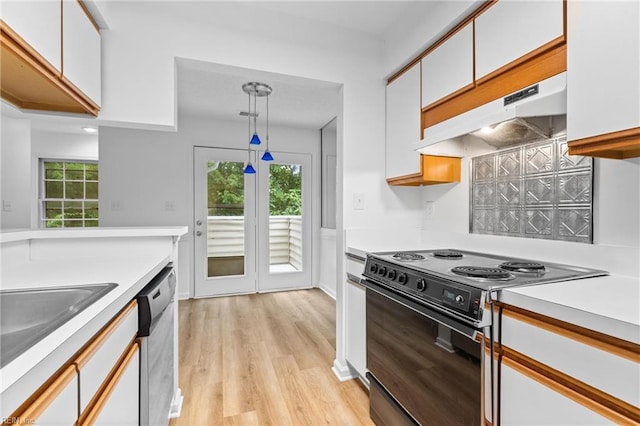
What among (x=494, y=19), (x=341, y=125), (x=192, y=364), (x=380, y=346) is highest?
(x=494, y=19)

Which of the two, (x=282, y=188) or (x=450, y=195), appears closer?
(x=450, y=195)

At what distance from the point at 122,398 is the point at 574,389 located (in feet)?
4.12

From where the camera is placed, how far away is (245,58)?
1.91 meters

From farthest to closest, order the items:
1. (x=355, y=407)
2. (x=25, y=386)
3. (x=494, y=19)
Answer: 1. (x=355, y=407)
2. (x=494, y=19)
3. (x=25, y=386)

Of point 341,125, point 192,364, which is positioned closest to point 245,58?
point 341,125

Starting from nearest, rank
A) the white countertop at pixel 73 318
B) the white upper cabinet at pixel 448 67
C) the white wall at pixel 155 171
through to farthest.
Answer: the white countertop at pixel 73 318
the white upper cabinet at pixel 448 67
the white wall at pixel 155 171

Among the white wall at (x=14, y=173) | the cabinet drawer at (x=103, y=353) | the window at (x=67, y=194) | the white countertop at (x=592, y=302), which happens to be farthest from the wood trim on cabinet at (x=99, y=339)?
the window at (x=67, y=194)

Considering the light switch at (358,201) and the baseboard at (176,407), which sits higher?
the light switch at (358,201)

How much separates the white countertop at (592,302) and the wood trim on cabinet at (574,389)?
155 mm

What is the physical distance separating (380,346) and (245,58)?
5.98ft

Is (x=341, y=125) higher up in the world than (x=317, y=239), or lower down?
higher up

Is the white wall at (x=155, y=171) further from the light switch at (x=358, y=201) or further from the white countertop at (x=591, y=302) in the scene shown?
the white countertop at (x=591, y=302)

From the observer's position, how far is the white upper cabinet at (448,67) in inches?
63.1

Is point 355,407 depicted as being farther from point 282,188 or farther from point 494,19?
point 282,188
